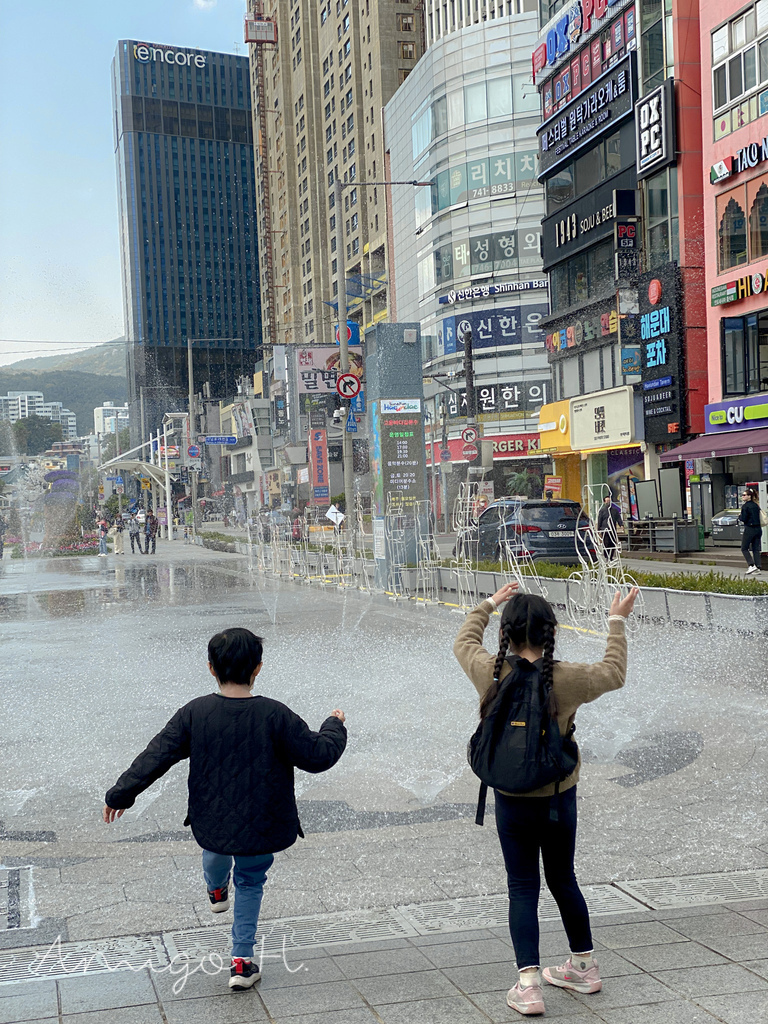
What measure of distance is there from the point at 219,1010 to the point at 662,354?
33.3 meters

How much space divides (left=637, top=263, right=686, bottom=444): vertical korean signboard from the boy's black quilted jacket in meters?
31.9

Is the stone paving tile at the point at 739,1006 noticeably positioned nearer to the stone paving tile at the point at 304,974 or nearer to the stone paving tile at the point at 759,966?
the stone paving tile at the point at 759,966

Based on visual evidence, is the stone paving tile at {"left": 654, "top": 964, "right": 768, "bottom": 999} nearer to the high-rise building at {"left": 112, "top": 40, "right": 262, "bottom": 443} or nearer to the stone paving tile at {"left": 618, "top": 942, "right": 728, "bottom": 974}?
the stone paving tile at {"left": 618, "top": 942, "right": 728, "bottom": 974}

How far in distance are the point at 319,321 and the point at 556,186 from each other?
56277 millimetres

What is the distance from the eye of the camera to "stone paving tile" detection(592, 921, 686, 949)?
13.2 feet

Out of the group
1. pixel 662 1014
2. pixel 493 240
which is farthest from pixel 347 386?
pixel 493 240

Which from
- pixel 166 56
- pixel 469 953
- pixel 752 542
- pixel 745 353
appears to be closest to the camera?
pixel 469 953

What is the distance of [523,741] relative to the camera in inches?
136

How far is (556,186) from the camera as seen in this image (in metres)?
43.9

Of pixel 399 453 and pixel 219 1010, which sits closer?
pixel 219 1010

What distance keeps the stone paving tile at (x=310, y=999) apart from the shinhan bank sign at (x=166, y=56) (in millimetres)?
157274

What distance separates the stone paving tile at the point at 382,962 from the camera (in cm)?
385

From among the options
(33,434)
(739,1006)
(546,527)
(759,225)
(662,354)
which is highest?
(759,225)

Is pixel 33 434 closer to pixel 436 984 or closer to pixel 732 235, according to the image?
pixel 732 235
